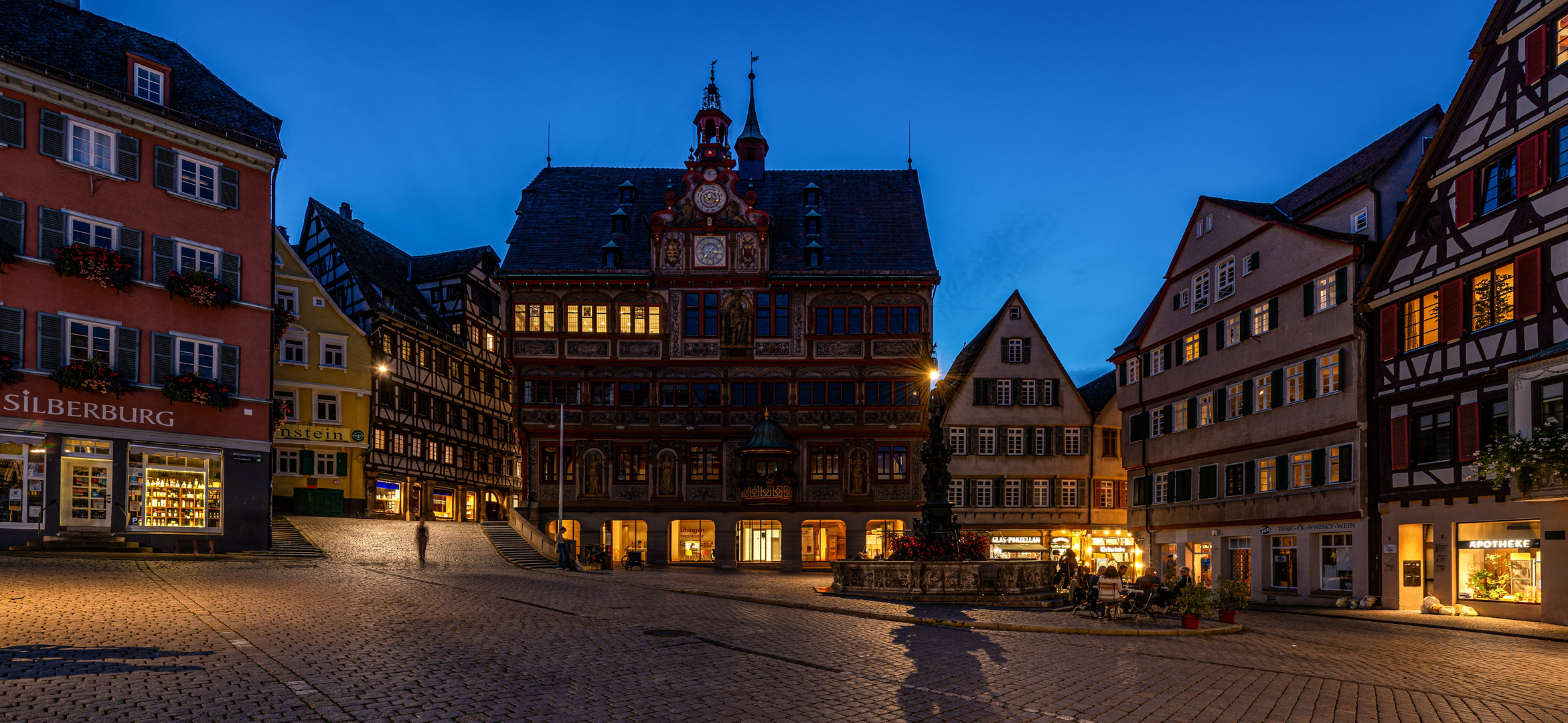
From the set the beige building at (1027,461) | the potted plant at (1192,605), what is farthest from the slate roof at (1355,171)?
the potted plant at (1192,605)

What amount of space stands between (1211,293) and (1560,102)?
16.0 metres

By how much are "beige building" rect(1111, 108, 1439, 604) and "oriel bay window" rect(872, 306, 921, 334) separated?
9.72 meters

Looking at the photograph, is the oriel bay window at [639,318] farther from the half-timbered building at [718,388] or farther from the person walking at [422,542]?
the person walking at [422,542]

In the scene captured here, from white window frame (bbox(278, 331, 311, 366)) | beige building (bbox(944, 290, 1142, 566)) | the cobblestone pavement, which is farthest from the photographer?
beige building (bbox(944, 290, 1142, 566))

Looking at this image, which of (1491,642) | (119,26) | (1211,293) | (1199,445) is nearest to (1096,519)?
(1199,445)

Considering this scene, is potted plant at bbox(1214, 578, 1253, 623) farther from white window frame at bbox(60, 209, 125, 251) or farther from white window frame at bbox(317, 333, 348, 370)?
white window frame at bbox(317, 333, 348, 370)

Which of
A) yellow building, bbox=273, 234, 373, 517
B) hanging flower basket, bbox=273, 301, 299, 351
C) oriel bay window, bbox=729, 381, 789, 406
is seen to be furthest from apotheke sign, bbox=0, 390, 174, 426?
oriel bay window, bbox=729, 381, 789, 406

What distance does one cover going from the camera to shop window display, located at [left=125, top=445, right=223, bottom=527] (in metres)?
30.7

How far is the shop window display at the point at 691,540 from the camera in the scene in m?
48.3

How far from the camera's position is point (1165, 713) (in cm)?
1077

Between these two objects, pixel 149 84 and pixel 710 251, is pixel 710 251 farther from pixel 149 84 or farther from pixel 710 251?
pixel 149 84

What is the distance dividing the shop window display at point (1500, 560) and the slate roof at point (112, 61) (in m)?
35.9

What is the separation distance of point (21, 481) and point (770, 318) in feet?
93.7

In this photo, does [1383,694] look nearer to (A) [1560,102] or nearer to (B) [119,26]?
(A) [1560,102]
